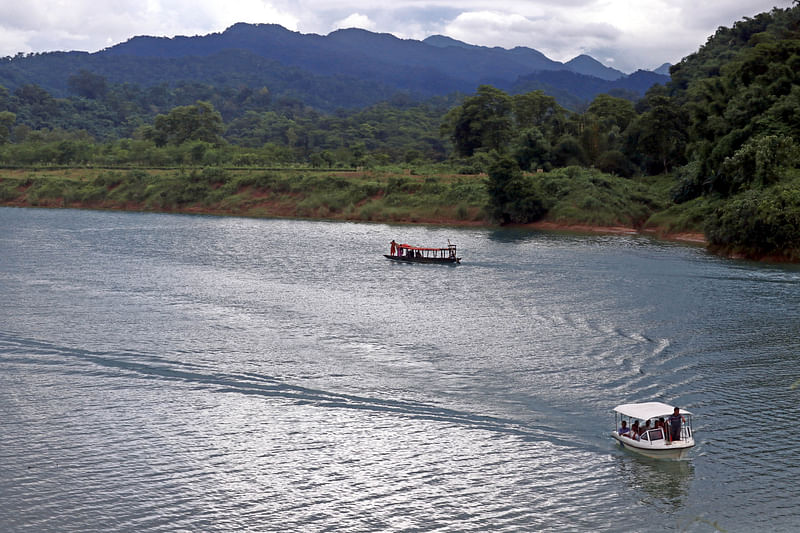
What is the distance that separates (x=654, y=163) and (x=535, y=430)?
Answer: 287 feet

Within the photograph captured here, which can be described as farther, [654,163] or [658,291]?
[654,163]

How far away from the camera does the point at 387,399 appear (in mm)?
27859

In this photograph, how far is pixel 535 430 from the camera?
25.4 m

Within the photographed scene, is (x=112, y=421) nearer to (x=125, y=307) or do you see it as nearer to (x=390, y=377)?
(x=390, y=377)

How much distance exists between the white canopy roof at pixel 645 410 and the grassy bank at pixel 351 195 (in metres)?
58.0

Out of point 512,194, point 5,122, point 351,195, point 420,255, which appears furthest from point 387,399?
point 5,122

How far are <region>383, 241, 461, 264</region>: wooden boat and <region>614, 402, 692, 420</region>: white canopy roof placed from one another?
119ft

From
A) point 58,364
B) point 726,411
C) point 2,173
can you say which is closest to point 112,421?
point 58,364

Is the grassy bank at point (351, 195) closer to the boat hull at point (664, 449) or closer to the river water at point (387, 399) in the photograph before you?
the river water at point (387, 399)

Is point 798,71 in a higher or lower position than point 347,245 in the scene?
higher

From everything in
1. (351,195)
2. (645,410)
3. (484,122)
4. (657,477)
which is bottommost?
(657,477)

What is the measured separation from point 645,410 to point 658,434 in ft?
2.86

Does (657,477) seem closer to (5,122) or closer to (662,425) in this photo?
(662,425)

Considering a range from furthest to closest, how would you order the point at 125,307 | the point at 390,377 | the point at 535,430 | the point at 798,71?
the point at 798,71, the point at 125,307, the point at 390,377, the point at 535,430
